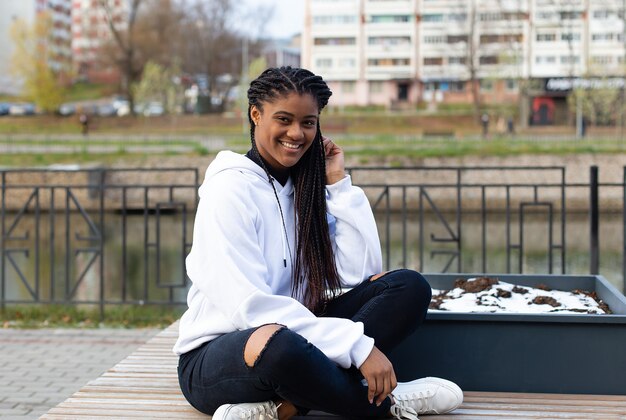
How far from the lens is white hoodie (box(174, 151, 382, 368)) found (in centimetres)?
262

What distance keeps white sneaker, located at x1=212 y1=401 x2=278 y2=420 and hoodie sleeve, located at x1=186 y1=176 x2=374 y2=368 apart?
212 mm

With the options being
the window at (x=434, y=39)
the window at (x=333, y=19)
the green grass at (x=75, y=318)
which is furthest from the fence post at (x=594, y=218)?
the window at (x=333, y=19)

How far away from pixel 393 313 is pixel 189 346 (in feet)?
1.97

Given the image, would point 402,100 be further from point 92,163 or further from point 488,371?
point 488,371

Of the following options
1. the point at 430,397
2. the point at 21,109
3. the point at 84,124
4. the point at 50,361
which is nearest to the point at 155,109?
the point at 21,109

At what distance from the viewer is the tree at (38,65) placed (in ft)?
159

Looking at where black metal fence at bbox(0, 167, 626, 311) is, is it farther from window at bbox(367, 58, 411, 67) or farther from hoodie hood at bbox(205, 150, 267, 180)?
window at bbox(367, 58, 411, 67)

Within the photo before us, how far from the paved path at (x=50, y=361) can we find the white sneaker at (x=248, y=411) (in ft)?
6.57

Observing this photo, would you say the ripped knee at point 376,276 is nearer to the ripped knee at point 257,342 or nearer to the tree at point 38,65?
the ripped knee at point 257,342

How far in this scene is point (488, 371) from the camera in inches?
124

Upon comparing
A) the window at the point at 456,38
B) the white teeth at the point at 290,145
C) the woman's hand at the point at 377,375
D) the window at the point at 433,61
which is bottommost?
the woman's hand at the point at 377,375

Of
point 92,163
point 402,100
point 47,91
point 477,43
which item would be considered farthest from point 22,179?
point 402,100

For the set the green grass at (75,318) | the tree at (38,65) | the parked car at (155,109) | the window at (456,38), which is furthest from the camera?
the window at (456,38)

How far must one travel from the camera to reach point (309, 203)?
2.93m
